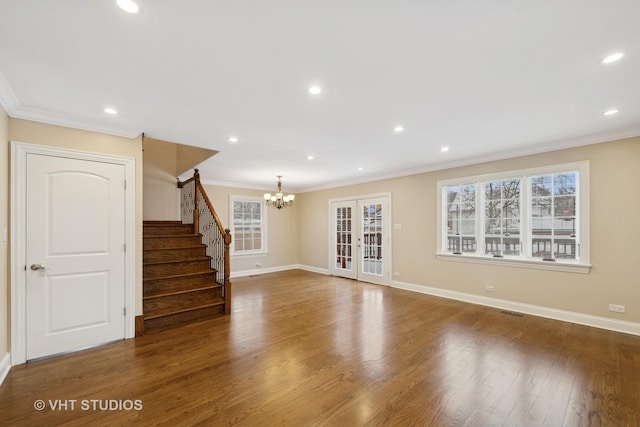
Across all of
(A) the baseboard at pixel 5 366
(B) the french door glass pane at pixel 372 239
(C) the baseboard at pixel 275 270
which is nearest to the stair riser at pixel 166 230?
(C) the baseboard at pixel 275 270

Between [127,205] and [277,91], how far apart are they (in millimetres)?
2384

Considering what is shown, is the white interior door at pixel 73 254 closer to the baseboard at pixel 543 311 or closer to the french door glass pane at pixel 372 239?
the french door glass pane at pixel 372 239

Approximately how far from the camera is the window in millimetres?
7359

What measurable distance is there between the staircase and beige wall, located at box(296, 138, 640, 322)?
3807mm

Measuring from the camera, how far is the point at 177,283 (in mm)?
4156

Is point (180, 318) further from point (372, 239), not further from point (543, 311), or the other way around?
point (543, 311)

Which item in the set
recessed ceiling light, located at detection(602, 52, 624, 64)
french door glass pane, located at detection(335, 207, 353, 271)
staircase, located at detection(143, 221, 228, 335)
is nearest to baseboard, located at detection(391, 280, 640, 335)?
french door glass pane, located at detection(335, 207, 353, 271)

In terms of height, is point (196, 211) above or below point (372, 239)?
above

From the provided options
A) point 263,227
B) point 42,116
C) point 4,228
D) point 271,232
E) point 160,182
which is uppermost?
point 42,116

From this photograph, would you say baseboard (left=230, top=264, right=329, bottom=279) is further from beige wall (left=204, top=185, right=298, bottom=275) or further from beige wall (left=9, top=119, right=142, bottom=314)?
beige wall (left=9, top=119, right=142, bottom=314)

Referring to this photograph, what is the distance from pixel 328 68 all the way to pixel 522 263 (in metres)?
4.24

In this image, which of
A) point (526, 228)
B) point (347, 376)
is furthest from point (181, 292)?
point (526, 228)

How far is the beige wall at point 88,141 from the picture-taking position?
2758 mm

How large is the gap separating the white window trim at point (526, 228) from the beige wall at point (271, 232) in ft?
15.0
